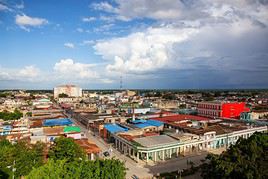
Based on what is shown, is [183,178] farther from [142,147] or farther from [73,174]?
[73,174]

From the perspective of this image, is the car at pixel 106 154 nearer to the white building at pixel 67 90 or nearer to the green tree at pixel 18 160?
the green tree at pixel 18 160

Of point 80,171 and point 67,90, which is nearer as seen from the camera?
point 80,171

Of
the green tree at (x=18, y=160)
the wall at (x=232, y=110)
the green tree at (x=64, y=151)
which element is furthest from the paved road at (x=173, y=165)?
the wall at (x=232, y=110)

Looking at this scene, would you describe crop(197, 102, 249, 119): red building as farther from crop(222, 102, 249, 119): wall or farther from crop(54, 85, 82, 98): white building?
crop(54, 85, 82, 98): white building

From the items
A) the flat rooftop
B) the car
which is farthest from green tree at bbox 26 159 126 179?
the car

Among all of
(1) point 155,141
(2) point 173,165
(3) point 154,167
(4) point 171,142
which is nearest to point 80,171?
(3) point 154,167

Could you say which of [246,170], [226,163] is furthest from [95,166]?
[246,170]

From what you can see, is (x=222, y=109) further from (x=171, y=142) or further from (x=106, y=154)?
(x=106, y=154)

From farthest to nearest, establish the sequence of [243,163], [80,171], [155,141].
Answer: [155,141] < [80,171] < [243,163]
